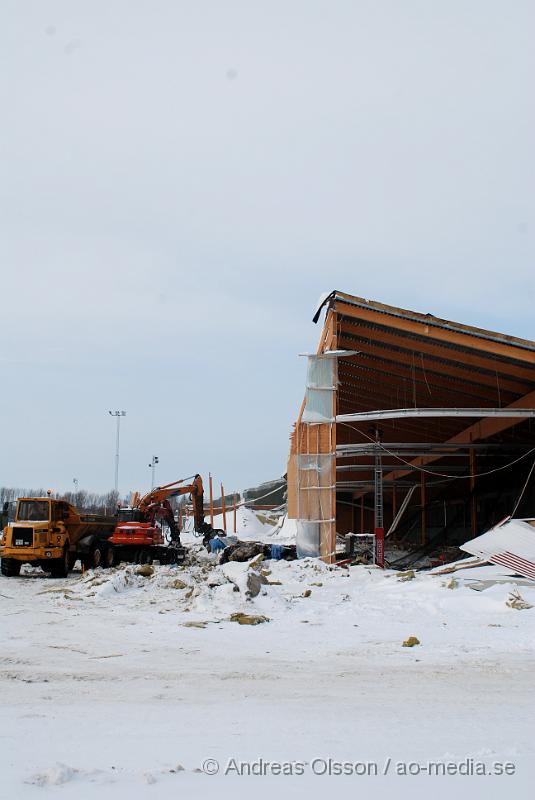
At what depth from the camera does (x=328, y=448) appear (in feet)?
81.1

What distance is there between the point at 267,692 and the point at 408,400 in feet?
79.5

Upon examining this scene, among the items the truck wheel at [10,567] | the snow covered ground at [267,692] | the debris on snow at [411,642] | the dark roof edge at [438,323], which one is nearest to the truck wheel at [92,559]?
the truck wheel at [10,567]

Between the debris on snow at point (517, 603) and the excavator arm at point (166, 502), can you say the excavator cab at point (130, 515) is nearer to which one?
the excavator arm at point (166, 502)

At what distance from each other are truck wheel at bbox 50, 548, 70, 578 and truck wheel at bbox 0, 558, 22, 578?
116 cm

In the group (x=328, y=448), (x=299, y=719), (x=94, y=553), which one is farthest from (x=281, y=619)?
(x=94, y=553)

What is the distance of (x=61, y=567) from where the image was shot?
1014 inches

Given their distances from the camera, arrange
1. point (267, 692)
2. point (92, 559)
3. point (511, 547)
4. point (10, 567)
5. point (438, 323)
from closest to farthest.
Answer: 1. point (267, 692)
2. point (511, 547)
3. point (438, 323)
4. point (10, 567)
5. point (92, 559)

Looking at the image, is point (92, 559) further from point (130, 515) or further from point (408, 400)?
point (408, 400)

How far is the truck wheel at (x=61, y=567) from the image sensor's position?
25.7 m

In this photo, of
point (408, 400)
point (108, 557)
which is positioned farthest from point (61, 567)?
point (408, 400)

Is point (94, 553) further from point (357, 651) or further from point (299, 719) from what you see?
point (299, 719)

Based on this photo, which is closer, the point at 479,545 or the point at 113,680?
the point at 113,680

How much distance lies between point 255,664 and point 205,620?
421cm

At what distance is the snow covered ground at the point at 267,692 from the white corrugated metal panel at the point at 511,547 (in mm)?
765
